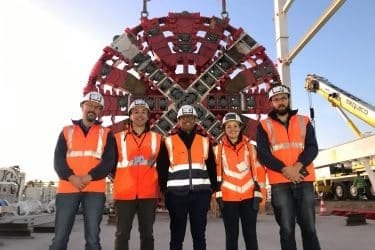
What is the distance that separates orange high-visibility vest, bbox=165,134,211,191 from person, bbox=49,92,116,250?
2.07ft

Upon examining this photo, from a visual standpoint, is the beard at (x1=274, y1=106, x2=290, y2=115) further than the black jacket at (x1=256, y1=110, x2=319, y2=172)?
Yes

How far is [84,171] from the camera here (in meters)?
4.23

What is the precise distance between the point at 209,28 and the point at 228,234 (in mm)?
8819

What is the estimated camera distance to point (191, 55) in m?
12.2

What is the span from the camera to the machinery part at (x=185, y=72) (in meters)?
11.6

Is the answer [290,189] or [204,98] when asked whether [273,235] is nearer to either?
[290,189]

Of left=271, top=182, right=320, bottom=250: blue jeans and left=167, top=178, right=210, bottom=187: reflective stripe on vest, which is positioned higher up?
left=167, top=178, right=210, bottom=187: reflective stripe on vest

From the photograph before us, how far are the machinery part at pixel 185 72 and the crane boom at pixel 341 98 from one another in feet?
21.8

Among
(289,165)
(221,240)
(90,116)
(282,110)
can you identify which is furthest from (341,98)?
(90,116)

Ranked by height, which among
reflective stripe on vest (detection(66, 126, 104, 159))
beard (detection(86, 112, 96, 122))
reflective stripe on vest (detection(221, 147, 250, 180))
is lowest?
reflective stripe on vest (detection(221, 147, 250, 180))

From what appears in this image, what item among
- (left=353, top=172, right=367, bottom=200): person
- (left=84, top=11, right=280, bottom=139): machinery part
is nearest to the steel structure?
(left=84, top=11, right=280, bottom=139): machinery part

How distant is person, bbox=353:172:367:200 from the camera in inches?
690

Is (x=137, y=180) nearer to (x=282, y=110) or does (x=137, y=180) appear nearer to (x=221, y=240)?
(x=282, y=110)

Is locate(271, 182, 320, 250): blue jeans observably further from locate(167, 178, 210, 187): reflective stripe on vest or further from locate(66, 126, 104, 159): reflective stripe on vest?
locate(66, 126, 104, 159): reflective stripe on vest
